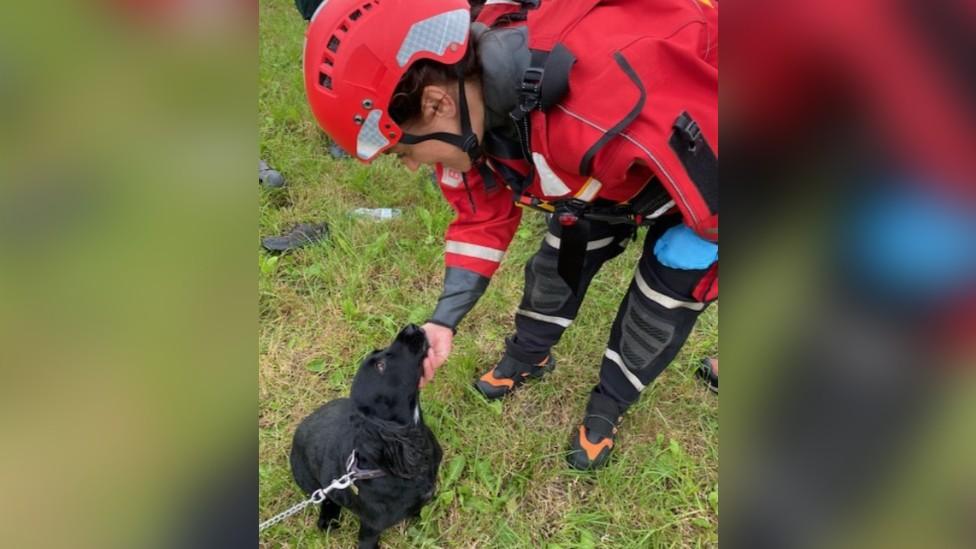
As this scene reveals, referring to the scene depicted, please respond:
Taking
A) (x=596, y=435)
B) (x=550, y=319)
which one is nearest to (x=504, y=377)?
(x=550, y=319)

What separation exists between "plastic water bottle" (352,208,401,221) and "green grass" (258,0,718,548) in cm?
7

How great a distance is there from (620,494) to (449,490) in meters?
0.79

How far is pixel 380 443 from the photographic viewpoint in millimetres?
2125

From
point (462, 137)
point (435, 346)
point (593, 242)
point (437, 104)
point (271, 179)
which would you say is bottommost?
point (271, 179)

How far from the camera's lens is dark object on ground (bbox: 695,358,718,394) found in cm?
320

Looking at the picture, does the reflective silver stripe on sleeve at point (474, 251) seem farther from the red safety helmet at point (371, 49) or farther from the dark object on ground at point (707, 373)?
the dark object on ground at point (707, 373)

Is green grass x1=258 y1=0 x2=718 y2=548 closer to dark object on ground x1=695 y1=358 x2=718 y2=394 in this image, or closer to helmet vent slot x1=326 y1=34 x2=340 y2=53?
dark object on ground x1=695 y1=358 x2=718 y2=394

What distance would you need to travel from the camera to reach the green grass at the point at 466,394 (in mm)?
2621

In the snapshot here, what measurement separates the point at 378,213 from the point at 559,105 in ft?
8.71

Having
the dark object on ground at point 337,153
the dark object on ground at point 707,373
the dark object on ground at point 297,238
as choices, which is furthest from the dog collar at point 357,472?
the dark object on ground at point 337,153
